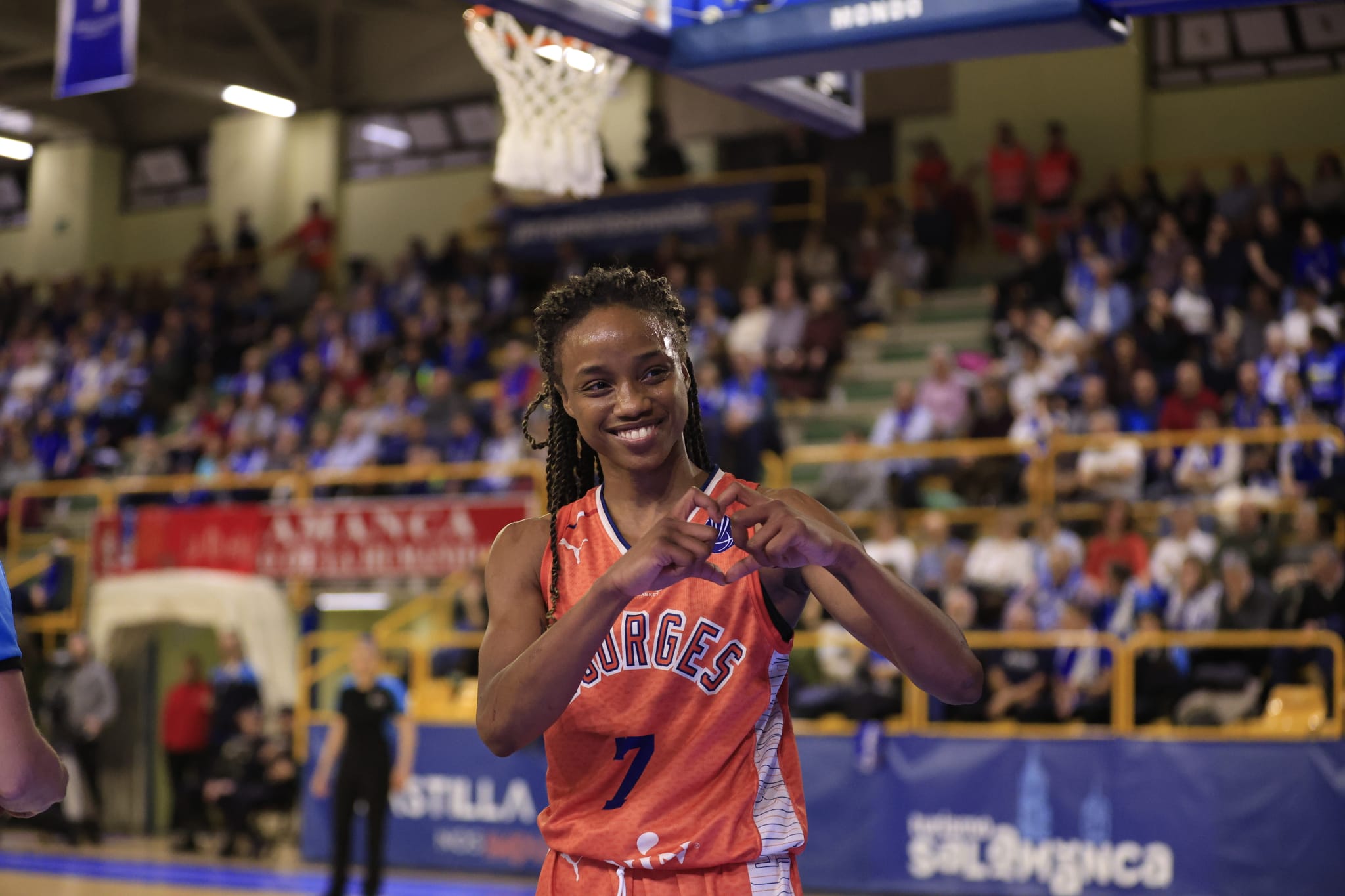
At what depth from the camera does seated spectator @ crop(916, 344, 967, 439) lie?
531 inches

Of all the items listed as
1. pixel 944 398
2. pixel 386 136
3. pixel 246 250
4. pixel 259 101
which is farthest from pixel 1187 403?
pixel 246 250

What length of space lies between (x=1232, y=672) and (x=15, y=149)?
21.3 m

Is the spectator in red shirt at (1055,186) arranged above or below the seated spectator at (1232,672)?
above

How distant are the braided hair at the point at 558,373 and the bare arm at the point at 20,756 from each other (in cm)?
89

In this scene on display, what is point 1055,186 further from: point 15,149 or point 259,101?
point 15,149

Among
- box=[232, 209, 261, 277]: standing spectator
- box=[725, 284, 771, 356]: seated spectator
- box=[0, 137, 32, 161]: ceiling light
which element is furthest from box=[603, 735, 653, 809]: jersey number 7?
box=[0, 137, 32, 161]: ceiling light

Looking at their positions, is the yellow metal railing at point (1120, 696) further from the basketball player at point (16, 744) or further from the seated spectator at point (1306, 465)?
the basketball player at point (16, 744)

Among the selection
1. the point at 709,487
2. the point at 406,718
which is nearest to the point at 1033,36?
the point at 709,487

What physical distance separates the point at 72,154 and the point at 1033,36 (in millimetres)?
22601

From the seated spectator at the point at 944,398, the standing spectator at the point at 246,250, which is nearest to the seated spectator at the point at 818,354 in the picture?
the seated spectator at the point at 944,398

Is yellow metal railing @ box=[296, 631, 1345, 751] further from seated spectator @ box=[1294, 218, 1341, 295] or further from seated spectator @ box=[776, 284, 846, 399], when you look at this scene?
seated spectator @ box=[1294, 218, 1341, 295]

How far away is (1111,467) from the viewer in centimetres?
1190

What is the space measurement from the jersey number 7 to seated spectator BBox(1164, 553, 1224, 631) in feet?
28.0

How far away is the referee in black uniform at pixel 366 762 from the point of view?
32.4 feet
